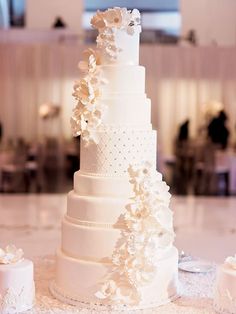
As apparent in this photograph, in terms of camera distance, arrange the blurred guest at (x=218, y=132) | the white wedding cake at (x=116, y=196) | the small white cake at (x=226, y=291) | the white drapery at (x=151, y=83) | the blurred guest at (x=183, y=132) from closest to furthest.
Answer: the small white cake at (x=226, y=291)
the white wedding cake at (x=116, y=196)
the blurred guest at (x=218, y=132)
the blurred guest at (x=183, y=132)
the white drapery at (x=151, y=83)

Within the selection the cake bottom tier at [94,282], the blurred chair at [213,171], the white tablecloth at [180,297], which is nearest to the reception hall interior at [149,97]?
the blurred chair at [213,171]

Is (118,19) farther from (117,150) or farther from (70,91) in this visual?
(70,91)

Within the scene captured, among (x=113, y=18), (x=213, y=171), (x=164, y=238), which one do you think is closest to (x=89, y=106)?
(x=113, y=18)

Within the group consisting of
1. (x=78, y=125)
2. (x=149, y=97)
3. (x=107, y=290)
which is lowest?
(x=107, y=290)

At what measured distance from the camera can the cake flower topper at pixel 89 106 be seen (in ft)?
11.0

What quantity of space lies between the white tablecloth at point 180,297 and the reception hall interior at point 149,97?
4893 mm

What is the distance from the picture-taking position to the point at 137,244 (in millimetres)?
3174

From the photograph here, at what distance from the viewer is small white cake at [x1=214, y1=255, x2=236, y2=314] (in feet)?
10.1

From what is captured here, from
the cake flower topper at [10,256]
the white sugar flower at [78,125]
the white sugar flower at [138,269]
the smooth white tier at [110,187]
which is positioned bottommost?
the white sugar flower at [138,269]

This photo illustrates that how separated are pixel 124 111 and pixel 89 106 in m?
0.22

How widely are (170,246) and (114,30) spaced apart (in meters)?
1.32

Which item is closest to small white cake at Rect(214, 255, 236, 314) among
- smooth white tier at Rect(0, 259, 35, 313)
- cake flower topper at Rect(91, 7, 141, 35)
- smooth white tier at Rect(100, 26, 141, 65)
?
smooth white tier at Rect(0, 259, 35, 313)

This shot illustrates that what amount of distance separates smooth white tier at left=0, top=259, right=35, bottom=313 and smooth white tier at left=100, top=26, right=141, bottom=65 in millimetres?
1298

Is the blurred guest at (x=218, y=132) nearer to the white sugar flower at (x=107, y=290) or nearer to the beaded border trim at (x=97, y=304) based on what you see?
the beaded border trim at (x=97, y=304)
